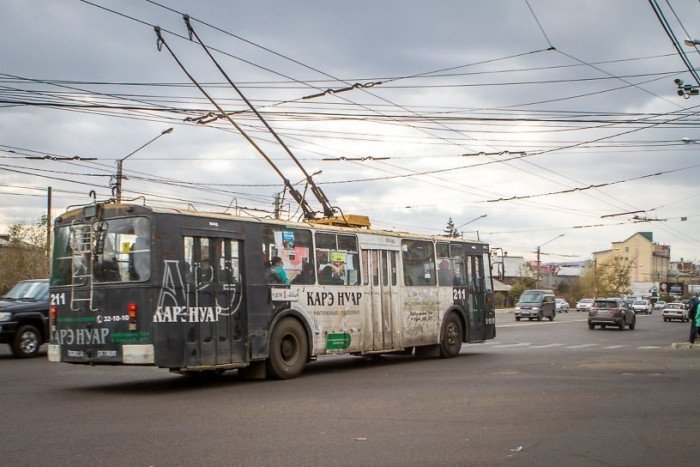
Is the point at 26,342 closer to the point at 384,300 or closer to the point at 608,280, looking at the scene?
the point at 384,300

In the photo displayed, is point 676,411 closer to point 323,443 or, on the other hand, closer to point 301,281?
point 323,443

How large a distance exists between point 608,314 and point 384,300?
2792cm

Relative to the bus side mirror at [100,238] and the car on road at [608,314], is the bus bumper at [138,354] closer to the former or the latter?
the bus side mirror at [100,238]

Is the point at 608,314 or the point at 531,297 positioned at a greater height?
the point at 531,297

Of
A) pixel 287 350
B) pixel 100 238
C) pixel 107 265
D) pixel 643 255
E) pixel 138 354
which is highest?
pixel 643 255

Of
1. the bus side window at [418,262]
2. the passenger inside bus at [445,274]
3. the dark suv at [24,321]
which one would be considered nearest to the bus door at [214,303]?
the bus side window at [418,262]

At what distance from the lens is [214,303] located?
13203mm

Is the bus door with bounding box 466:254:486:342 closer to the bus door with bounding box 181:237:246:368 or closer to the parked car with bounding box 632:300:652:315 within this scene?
the bus door with bounding box 181:237:246:368

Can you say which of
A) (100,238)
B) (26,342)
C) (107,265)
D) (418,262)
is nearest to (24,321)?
(26,342)

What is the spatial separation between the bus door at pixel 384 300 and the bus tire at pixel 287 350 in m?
2.37

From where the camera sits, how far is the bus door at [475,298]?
818 inches

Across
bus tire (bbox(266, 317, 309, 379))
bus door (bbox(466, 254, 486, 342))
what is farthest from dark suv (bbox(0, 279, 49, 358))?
bus door (bbox(466, 254, 486, 342))

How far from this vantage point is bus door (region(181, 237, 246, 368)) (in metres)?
12.8

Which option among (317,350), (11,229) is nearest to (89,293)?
(317,350)
